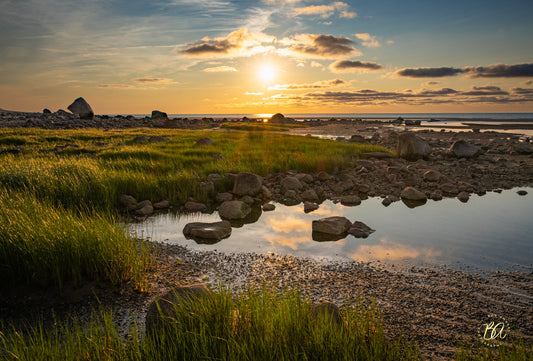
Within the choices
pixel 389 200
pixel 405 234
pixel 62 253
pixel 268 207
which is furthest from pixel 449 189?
pixel 62 253

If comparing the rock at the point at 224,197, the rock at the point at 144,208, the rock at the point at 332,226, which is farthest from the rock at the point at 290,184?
the rock at the point at 144,208

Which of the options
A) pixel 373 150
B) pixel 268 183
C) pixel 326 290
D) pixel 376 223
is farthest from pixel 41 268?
pixel 373 150

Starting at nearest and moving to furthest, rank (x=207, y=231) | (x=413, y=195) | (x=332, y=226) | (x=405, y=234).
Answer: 1. (x=207, y=231)
2. (x=332, y=226)
3. (x=405, y=234)
4. (x=413, y=195)

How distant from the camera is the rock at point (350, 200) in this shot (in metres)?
10.5

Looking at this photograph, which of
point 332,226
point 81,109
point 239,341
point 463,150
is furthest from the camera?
point 81,109

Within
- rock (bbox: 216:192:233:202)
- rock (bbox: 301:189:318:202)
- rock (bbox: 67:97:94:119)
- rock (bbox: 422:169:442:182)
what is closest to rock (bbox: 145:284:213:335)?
rock (bbox: 216:192:233:202)

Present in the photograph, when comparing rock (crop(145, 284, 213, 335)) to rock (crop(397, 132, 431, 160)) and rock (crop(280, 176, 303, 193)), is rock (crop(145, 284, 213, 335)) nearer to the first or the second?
rock (crop(280, 176, 303, 193))

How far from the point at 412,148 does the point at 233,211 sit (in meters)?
13.2

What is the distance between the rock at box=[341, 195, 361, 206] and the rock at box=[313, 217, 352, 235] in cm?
278

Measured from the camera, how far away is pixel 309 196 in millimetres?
10797

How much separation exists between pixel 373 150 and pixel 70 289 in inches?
678

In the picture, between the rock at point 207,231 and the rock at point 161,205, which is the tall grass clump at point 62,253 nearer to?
the rock at point 207,231

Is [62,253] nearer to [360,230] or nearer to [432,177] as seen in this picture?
[360,230]

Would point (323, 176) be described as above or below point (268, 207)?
above
